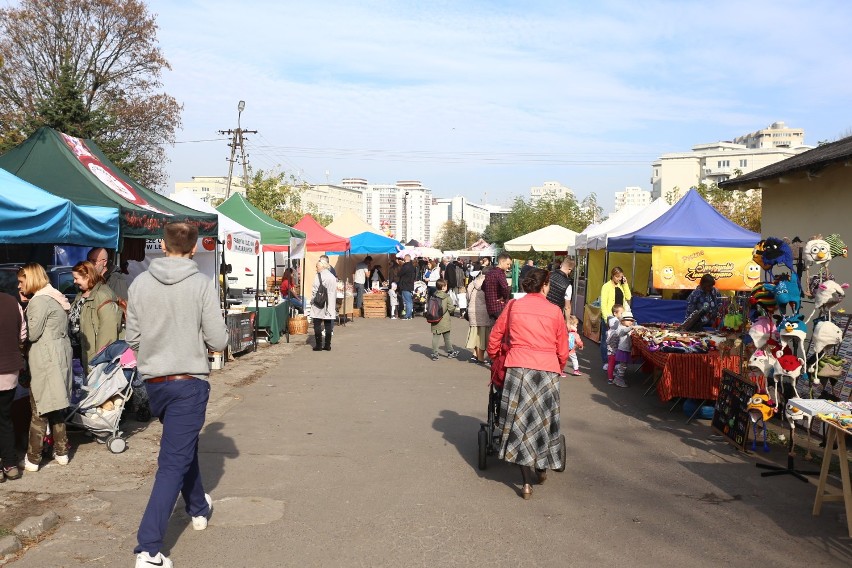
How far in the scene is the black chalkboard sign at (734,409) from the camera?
729 cm

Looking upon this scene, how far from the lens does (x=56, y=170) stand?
359 inches

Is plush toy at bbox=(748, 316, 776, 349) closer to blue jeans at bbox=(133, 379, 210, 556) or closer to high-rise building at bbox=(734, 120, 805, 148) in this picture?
blue jeans at bbox=(133, 379, 210, 556)

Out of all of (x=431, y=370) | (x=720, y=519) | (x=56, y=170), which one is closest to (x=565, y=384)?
(x=431, y=370)

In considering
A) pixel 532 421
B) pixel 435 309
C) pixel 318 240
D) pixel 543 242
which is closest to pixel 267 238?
pixel 435 309

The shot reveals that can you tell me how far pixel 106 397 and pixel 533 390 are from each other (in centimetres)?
413

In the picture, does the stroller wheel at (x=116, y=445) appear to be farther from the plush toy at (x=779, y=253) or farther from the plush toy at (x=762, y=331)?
the plush toy at (x=779, y=253)

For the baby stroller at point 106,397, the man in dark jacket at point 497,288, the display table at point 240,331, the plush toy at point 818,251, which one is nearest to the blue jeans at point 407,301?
the display table at point 240,331

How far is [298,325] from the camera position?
17594 millimetres

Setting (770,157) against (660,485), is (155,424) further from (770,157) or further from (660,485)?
(770,157)

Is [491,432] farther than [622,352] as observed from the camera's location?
No

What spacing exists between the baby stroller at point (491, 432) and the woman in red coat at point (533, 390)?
0.53 m

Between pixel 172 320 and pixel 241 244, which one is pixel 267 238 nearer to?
pixel 241 244

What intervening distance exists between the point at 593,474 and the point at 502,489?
3.34ft

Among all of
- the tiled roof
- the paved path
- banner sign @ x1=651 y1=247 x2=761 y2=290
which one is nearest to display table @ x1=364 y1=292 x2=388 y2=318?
the tiled roof
